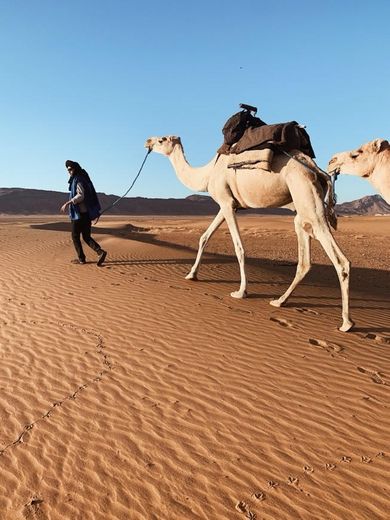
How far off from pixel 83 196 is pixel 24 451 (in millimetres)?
7691

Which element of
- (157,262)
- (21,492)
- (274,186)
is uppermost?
(274,186)

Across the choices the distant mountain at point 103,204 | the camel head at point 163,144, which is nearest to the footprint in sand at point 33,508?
the camel head at point 163,144

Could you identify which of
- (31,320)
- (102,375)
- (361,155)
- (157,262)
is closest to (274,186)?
(361,155)

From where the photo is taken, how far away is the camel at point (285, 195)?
6.26 m

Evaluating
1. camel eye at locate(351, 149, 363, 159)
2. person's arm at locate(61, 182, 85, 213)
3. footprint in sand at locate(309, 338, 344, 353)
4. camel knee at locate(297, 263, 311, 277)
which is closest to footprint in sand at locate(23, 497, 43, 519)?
footprint in sand at locate(309, 338, 344, 353)

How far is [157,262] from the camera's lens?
40.2ft

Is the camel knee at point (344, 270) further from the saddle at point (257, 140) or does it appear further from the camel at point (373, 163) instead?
the saddle at point (257, 140)

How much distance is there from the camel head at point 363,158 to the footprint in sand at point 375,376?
2256mm

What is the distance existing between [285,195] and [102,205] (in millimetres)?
102425

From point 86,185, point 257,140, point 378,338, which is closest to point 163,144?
point 86,185

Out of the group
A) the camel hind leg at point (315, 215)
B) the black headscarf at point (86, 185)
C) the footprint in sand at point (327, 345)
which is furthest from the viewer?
the black headscarf at point (86, 185)

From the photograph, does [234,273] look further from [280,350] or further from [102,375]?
A: [102,375]

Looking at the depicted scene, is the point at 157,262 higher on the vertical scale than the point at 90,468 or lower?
higher

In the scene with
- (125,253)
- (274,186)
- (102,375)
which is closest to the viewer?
(102,375)
